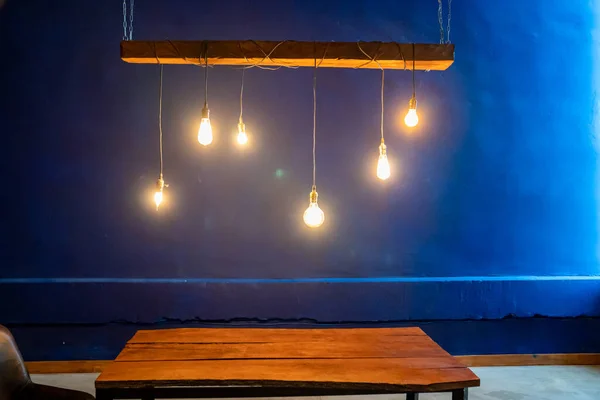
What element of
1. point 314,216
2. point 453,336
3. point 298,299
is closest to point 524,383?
point 453,336

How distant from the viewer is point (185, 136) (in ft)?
15.5

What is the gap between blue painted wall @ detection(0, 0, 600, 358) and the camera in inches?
181

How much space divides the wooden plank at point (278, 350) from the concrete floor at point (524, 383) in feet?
4.21

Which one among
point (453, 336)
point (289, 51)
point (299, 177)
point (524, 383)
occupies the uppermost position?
point (289, 51)

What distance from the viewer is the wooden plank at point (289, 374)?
93.4 inches

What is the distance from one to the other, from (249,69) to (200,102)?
549 mm

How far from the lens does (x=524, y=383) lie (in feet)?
14.2

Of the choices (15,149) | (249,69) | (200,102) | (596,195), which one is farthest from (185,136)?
(596,195)

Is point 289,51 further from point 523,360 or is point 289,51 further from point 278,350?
point 523,360

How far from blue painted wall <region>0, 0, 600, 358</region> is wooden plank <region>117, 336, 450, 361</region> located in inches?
69.6

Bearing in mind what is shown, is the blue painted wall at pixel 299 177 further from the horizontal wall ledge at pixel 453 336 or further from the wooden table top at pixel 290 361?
the wooden table top at pixel 290 361

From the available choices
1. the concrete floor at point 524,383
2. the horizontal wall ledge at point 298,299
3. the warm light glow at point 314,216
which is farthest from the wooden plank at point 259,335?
the horizontal wall ledge at point 298,299

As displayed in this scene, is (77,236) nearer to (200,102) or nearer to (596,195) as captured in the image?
(200,102)

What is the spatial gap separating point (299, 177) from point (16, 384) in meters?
2.83
